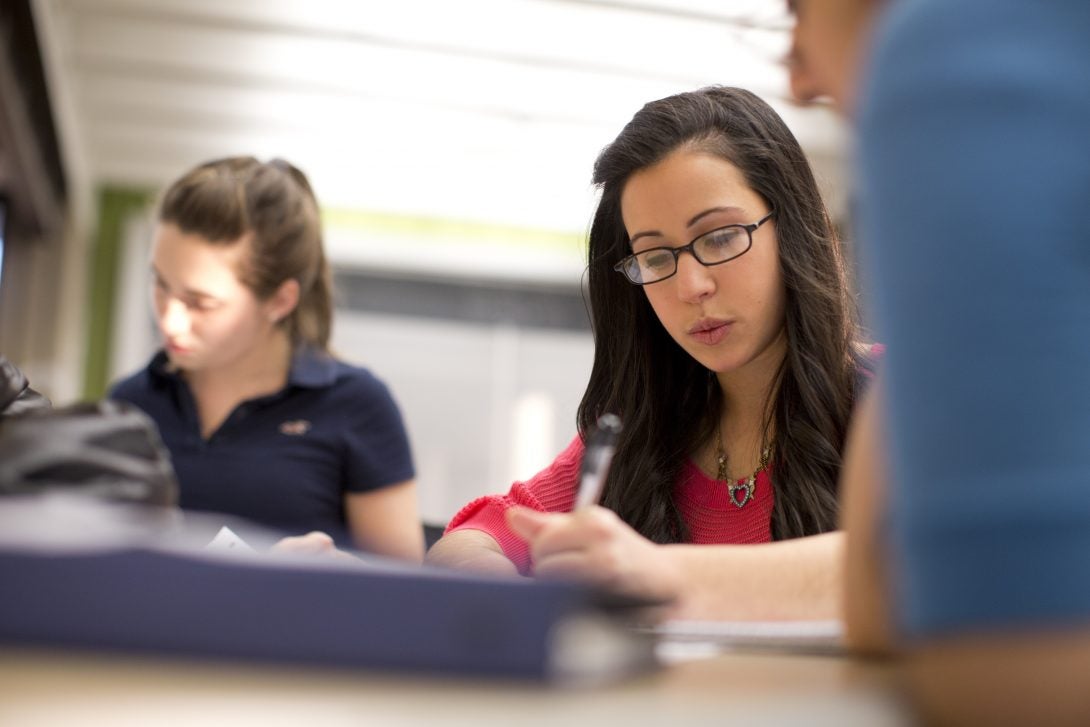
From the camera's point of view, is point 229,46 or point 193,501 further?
point 229,46

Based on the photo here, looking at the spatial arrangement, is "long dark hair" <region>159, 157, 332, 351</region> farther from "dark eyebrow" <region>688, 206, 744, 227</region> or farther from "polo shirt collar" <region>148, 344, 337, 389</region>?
"dark eyebrow" <region>688, 206, 744, 227</region>

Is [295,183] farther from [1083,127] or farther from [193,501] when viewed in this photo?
[1083,127]

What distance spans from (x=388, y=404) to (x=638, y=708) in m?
1.91

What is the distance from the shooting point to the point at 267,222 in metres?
2.27

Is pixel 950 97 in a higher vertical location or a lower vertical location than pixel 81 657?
higher

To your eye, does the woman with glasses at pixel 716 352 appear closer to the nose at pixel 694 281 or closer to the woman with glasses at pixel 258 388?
the nose at pixel 694 281

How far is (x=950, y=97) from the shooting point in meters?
0.43

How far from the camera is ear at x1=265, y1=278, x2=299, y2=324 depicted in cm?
230

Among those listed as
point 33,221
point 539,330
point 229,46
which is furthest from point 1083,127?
point 539,330

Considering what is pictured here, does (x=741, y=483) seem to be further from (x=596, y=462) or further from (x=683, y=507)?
(x=596, y=462)

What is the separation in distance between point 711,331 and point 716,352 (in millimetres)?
29

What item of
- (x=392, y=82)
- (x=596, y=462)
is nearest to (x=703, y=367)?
(x=596, y=462)

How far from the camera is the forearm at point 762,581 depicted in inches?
33.8

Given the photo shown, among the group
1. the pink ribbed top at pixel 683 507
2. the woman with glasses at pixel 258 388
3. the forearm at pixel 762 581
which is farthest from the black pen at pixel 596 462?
the woman with glasses at pixel 258 388
